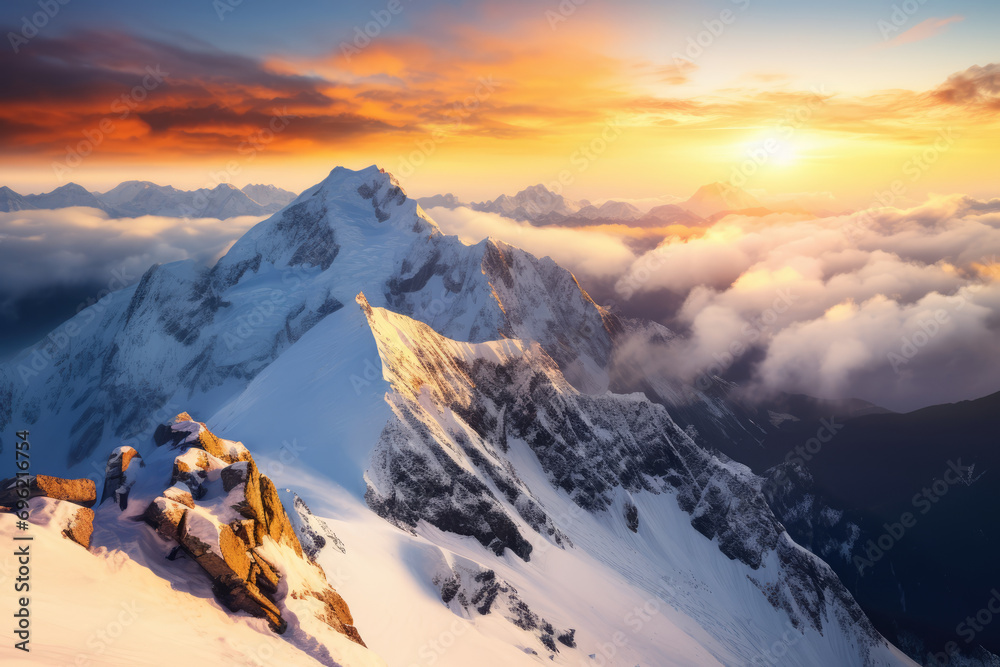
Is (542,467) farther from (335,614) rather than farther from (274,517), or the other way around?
(274,517)

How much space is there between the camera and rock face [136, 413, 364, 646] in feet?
86.8

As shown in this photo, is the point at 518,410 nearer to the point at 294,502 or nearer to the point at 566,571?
the point at 566,571

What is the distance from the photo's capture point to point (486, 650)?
5659 centimetres

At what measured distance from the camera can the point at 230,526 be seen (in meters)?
28.7

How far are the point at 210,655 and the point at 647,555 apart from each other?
427ft

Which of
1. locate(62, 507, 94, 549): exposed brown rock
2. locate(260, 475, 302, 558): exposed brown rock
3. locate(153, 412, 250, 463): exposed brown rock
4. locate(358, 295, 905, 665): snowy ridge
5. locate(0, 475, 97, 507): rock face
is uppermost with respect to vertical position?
locate(0, 475, 97, 507): rock face

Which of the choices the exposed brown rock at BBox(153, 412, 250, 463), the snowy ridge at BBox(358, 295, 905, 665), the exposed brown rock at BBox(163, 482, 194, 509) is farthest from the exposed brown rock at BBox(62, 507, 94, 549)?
the snowy ridge at BBox(358, 295, 905, 665)

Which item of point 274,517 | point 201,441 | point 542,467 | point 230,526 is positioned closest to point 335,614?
point 274,517

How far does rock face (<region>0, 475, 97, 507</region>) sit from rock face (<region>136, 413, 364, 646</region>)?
2902mm

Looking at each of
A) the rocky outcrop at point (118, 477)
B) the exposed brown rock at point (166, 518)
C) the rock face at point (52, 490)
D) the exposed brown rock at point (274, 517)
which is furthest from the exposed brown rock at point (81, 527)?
the exposed brown rock at point (274, 517)

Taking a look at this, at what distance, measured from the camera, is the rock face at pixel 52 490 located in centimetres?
2309

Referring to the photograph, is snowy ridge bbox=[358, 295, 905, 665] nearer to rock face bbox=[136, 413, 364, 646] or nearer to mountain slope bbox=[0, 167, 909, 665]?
mountain slope bbox=[0, 167, 909, 665]

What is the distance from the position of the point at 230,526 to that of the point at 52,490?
8484mm

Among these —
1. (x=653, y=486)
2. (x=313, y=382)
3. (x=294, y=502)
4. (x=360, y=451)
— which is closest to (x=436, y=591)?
(x=294, y=502)
